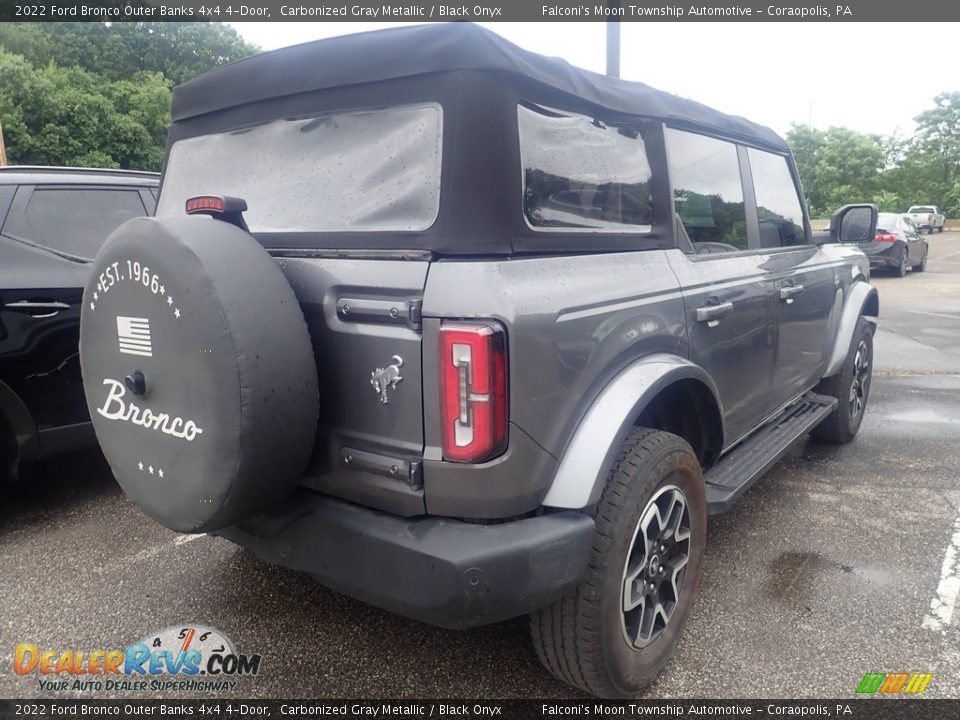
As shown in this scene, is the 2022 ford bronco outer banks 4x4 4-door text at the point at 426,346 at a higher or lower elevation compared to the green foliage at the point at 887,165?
lower

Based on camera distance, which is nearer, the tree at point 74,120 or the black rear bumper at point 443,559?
the black rear bumper at point 443,559

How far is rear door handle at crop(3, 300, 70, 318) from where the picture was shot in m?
3.41

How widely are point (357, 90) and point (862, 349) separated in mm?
4131

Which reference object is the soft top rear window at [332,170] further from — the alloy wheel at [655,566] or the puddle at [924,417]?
the puddle at [924,417]

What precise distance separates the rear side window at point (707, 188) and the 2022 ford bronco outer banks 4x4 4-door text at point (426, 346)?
27 cm

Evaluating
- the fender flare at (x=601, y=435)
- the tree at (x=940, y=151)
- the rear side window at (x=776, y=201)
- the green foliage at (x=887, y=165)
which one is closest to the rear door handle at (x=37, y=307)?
the fender flare at (x=601, y=435)

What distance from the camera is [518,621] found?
8.97 feet

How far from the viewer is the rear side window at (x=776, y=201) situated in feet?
12.0

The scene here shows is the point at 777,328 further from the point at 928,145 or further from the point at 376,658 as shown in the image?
the point at 928,145

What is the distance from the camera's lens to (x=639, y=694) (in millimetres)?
2330

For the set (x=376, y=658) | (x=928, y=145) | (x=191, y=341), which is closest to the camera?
(x=191, y=341)

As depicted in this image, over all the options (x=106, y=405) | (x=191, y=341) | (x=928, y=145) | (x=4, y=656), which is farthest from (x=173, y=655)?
(x=928, y=145)

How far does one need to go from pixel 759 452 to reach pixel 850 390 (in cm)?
182

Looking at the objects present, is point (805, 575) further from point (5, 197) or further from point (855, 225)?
point (5, 197)
